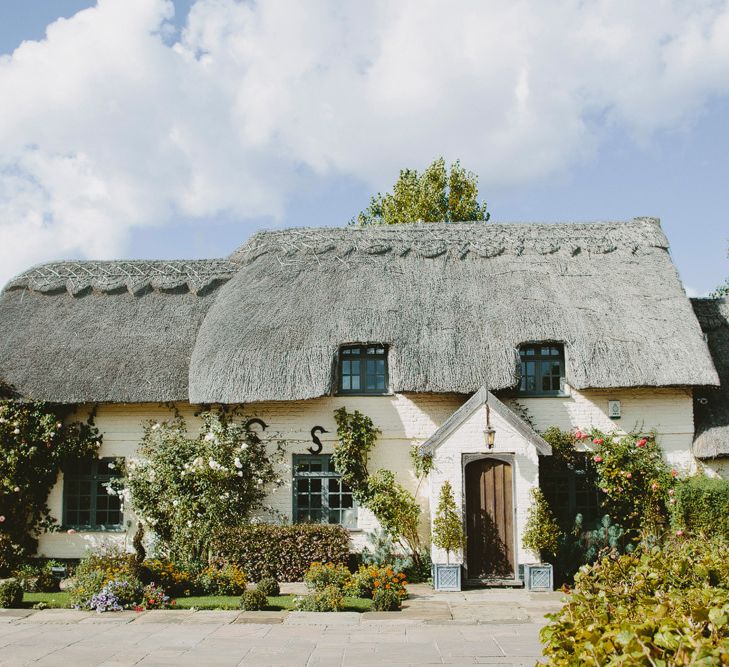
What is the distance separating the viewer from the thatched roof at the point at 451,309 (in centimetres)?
1452

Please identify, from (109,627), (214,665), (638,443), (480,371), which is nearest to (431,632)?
(214,665)

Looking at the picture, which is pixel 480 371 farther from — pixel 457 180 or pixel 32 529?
pixel 457 180

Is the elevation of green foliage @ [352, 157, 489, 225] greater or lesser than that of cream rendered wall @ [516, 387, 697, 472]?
greater

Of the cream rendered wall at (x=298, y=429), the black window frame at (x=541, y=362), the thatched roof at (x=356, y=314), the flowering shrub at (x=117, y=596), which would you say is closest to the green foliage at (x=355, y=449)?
the cream rendered wall at (x=298, y=429)

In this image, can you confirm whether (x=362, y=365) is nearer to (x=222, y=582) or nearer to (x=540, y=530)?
(x=540, y=530)

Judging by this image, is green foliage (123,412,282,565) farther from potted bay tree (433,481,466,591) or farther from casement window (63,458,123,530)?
potted bay tree (433,481,466,591)

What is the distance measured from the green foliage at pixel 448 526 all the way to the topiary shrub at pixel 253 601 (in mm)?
3509

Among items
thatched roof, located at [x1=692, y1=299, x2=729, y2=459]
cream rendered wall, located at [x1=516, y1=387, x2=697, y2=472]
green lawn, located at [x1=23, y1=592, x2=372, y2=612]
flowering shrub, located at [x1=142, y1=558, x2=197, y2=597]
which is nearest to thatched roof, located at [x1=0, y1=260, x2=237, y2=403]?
flowering shrub, located at [x1=142, y1=558, x2=197, y2=597]

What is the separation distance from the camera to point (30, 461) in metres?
15.1

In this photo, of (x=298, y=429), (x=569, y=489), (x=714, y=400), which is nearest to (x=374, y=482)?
(x=298, y=429)

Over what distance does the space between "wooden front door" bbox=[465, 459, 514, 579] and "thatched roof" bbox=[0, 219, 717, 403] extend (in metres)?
1.62

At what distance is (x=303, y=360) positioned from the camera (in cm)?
1474

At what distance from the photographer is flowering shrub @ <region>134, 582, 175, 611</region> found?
446 inches

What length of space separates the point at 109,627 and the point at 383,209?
22.8 m
